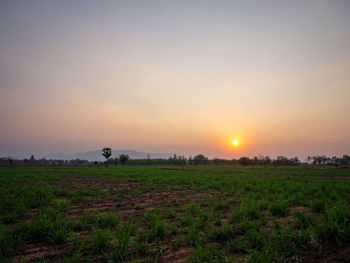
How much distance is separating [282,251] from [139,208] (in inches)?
204

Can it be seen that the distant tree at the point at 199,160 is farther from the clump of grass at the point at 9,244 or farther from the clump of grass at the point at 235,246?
the clump of grass at the point at 9,244

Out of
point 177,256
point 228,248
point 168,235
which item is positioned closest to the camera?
point 177,256

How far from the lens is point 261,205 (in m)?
6.45

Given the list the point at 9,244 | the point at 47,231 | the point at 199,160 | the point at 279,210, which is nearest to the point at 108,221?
the point at 47,231

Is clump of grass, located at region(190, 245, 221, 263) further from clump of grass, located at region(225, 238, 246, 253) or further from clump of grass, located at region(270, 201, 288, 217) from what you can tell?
clump of grass, located at region(270, 201, 288, 217)

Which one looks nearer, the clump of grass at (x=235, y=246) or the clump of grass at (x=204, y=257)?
the clump of grass at (x=204, y=257)

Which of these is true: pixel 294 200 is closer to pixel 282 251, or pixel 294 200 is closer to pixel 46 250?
pixel 282 251

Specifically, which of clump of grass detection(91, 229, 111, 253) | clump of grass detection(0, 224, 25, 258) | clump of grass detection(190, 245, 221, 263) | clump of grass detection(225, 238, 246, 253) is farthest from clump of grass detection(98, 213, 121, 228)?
clump of grass detection(225, 238, 246, 253)

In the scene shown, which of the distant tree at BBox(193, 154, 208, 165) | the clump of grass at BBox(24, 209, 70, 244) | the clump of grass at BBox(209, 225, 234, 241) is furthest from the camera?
the distant tree at BBox(193, 154, 208, 165)

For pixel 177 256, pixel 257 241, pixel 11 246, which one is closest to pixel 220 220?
pixel 257 241

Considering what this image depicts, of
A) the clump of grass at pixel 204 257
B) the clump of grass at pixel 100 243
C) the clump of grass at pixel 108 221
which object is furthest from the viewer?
the clump of grass at pixel 108 221

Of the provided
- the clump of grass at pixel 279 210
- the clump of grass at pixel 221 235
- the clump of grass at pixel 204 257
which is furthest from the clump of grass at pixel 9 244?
the clump of grass at pixel 279 210

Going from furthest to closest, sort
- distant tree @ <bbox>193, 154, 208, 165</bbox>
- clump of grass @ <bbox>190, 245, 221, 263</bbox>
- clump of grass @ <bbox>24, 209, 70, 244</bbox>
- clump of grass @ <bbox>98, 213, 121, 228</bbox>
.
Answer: distant tree @ <bbox>193, 154, 208, 165</bbox> → clump of grass @ <bbox>98, 213, 121, 228</bbox> → clump of grass @ <bbox>24, 209, 70, 244</bbox> → clump of grass @ <bbox>190, 245, 221, 263</bbox>

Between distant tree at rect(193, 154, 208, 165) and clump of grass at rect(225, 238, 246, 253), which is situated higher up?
clump of grass at rect(225, 238, 246, 253)
